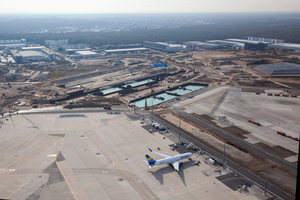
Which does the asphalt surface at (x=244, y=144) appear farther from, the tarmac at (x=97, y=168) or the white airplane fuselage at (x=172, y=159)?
the white airplane fuselage at (x=172, y=159)

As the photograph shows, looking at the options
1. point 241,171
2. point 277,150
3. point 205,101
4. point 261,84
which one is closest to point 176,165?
point 241,171

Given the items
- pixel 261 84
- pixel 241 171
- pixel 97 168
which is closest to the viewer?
pixel 241 171

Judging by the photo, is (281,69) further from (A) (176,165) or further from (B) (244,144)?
(A) (176,165)

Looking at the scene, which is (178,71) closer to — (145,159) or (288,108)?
(288,108)

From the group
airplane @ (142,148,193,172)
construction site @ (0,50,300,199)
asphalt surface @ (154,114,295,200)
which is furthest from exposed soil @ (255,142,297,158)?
airplane @ (142,148,193,172)

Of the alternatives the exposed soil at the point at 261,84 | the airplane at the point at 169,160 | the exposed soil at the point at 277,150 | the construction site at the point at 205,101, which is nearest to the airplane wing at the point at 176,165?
the airplane at the point at 169,160
